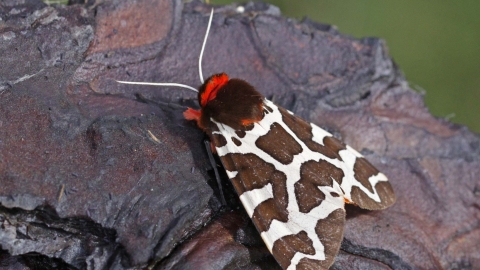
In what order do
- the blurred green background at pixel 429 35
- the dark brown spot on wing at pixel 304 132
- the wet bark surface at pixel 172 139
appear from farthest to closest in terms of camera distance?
1. the blurred green background at pixel 429 35
2. the dark brown spot on wing at pixel 304 132
3. the wet bark surface at pixel 172 139

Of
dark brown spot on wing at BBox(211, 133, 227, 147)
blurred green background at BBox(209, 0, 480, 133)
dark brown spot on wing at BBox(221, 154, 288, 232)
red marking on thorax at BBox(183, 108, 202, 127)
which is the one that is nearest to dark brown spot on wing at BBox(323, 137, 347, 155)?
dark brown spot on wing at BBox(221, 154, 288, 232)

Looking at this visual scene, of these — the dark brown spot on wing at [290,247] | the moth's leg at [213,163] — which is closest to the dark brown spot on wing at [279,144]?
the moth's leg at [213,163]

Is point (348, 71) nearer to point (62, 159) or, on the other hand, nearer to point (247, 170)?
point (247, 170)

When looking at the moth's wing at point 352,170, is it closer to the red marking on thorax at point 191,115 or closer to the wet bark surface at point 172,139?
the wet bark surface at point 172,139

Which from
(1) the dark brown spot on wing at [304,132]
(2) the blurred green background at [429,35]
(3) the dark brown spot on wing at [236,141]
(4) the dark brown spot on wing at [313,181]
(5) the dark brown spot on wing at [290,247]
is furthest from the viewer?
(2) the blurred green background at [429,35]

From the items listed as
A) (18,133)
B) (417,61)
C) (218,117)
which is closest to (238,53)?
(218,117)

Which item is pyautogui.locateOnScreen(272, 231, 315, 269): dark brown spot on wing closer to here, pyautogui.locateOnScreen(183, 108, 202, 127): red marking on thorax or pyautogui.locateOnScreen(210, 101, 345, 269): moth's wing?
pyautogui.locateOnScreen(210, 101, 345, 269): moth's wing

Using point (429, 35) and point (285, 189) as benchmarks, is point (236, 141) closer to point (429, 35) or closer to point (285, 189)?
point (285, 189)
